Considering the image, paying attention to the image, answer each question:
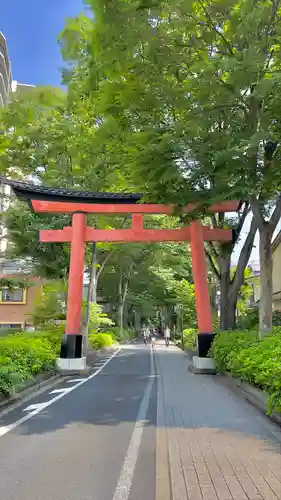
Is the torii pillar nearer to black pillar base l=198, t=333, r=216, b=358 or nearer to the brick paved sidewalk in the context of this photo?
black pillar base l=198, t=333, r=216, b=358

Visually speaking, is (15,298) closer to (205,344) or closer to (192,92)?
(205,344)

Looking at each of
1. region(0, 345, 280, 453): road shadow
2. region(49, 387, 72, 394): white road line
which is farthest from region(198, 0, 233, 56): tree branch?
region(49, 387, 72, 394): white road line

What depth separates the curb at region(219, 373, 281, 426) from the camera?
7.24 m

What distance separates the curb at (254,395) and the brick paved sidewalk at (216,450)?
0.12 metres

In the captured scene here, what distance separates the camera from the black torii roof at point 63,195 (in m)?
16.1

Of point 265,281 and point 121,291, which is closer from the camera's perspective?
point 265,281

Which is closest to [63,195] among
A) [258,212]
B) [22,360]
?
[22,360]

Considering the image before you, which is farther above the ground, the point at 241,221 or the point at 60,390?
the point at 241,221

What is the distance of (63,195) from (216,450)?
476 inches

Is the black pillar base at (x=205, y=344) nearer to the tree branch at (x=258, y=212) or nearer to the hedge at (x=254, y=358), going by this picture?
the hedge at (x=254, y=358)

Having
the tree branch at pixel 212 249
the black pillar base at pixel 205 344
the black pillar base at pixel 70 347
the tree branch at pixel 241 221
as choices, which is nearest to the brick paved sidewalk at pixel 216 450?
the black pillar base at pixel 205 344

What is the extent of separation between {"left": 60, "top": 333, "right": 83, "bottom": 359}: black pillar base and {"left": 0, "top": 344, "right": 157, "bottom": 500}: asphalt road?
4423 millimetres

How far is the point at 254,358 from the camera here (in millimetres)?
9047

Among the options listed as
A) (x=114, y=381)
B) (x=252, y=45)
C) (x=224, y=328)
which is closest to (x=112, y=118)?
(x=252, y=45)
